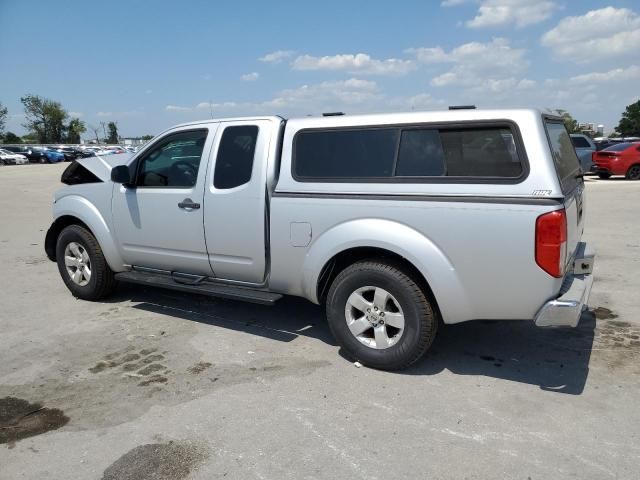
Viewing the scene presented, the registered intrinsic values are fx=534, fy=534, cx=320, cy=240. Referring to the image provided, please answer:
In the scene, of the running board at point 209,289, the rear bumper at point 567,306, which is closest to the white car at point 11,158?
the running board at point 209,289

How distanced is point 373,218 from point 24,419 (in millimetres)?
2749

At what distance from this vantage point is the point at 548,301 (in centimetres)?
350

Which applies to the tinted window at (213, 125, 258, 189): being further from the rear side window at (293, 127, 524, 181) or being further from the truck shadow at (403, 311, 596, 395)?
the truck shadow at (403, 311, 596, 395)

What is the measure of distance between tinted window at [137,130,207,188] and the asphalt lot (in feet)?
4.58

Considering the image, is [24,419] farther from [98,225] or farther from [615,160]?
[615,160]

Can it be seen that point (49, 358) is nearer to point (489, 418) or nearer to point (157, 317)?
point (157, 317)

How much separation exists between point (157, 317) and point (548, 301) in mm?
3754

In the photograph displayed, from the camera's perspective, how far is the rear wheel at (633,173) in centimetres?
1933

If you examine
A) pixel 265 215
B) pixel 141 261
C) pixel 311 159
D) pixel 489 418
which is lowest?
pixel 489 418

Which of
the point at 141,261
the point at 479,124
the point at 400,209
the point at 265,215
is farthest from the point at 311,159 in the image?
the point at 141,261

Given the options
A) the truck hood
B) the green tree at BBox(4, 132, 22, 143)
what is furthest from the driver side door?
the green tree at BBox(4, 132, 22, 143)

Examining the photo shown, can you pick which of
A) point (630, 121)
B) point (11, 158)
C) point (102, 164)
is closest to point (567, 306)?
point (102, 164)

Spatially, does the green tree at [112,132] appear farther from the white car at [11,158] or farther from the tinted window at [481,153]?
the tinted window at [481,153]

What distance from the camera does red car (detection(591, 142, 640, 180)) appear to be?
19.2 m
